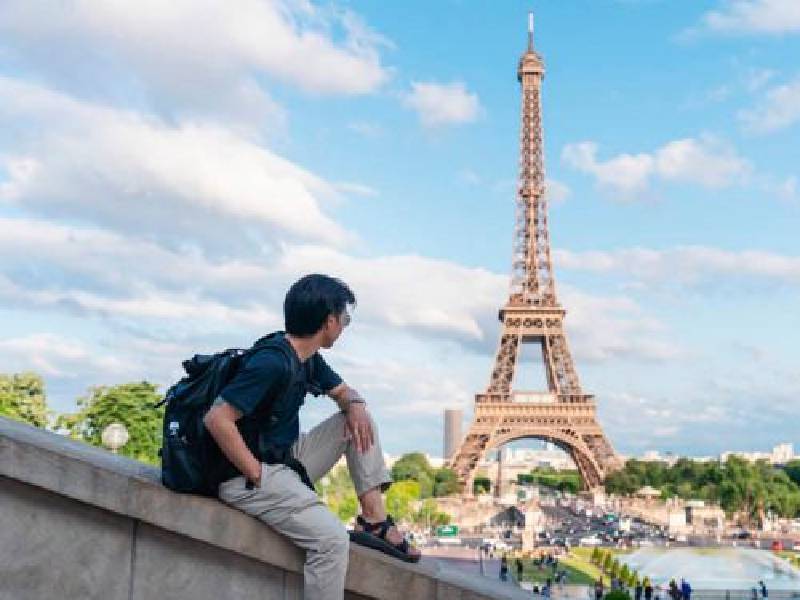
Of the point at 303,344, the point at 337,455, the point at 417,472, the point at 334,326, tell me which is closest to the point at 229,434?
the point at 303,344

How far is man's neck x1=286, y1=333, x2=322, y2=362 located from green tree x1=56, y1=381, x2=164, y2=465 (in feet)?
119

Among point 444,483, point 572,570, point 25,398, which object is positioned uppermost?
point 25,398

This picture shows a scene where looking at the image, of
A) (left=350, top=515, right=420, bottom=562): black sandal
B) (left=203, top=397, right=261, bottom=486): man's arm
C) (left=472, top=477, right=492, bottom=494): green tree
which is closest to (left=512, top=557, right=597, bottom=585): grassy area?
(left=350, top=515, right=420, bottom=562): black sandal

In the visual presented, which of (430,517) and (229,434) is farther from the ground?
(229,434)

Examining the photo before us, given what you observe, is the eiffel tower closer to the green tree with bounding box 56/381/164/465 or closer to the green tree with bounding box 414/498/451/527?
the green tree with bounding box 414/498/451/527

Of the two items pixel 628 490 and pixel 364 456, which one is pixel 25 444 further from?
pixel 628 490

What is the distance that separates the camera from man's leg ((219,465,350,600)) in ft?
13.2

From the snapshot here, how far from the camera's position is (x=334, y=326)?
433cm

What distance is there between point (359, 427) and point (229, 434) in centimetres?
75

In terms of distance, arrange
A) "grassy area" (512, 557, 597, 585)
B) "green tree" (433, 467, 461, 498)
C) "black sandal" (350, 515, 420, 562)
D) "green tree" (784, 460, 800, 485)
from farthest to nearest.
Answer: "green tree" (784, 460, 800, 485) → "green tree" (433, 467, 461, 498) → "grassy area" (512, 557, 597, 585) → "black sandal" (350, 515, 420, 562)

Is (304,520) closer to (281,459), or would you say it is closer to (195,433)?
(281,459)

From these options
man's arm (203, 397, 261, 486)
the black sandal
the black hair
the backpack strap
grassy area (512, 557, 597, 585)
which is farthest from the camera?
grassy area (512, 557, 597, 585)

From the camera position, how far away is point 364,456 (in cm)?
446

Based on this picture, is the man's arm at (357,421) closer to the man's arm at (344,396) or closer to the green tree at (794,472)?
the man's arm at (344,396)
